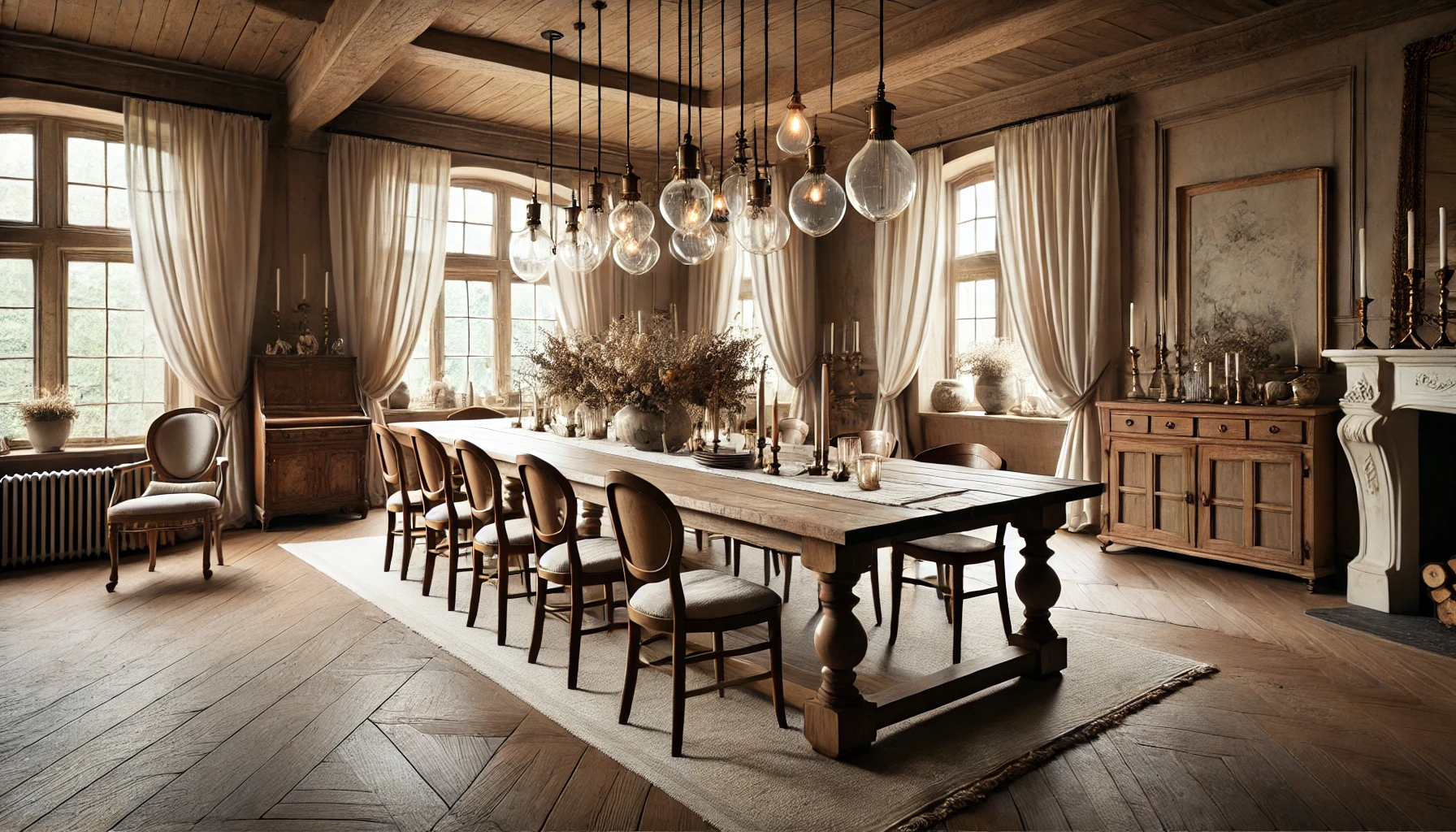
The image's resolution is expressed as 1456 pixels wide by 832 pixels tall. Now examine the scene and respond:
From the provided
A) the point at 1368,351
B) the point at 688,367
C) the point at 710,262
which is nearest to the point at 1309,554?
the point at 1368,351

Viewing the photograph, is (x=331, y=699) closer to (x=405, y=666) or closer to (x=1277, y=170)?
(x=405, y=666)

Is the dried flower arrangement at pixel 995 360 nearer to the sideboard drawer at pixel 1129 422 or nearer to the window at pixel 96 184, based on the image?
the sideboard drawer at pixel 1129 422

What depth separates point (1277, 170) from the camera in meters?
5.11

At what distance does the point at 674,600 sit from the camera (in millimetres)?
2752

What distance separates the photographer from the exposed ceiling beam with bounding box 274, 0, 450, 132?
4437 mm

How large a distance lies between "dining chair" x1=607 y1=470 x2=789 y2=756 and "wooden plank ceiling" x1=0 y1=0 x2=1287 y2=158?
107 inches

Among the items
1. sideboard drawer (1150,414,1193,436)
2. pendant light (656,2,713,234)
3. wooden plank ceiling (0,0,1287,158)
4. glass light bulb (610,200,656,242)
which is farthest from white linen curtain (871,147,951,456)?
pendant light (656,2,713,234)

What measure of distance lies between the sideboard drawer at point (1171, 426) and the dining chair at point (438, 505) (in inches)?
153

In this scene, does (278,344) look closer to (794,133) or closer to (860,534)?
(794,133)

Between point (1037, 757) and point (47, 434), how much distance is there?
613 cm

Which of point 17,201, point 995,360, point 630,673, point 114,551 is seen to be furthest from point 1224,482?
point 17,201

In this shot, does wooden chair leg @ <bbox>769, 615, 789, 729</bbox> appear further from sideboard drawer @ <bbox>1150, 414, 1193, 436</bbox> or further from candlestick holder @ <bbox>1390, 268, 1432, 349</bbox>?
candlestick holder @ <bbox>1390, 268, 1432, 349</bbox>

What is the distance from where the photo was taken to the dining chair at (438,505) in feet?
13.9

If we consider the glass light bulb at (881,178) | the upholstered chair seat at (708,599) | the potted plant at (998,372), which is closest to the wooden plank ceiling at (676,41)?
the potted plant at (998,372)
